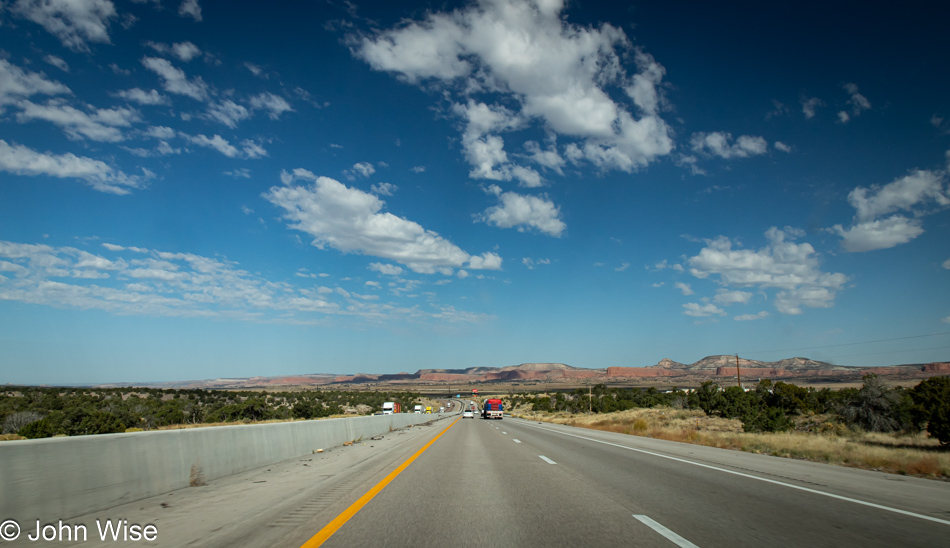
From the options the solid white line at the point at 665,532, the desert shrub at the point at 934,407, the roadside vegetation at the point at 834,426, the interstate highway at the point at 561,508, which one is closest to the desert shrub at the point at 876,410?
the roadside vegetation at the point at 834,426

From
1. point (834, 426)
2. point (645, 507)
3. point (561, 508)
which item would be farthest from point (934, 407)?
point (561, 508)

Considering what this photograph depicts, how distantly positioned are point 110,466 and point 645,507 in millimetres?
7062

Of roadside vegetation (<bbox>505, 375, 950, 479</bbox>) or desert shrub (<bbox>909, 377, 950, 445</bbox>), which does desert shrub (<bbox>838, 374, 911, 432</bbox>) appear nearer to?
roadside vegetation (<bbox>505, 375, 950, 479</bbox>)

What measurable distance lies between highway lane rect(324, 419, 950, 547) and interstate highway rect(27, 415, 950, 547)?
0.02 meters

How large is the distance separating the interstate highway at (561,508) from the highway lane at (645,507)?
0.02 metres

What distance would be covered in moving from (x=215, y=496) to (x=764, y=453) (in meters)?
16.9

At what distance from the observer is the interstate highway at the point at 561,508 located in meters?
5.51

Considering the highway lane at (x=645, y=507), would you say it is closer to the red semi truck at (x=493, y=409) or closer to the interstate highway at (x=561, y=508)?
the interstate highway at (x=561, y=508)

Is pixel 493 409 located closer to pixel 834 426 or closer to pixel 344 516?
pixel 834 426

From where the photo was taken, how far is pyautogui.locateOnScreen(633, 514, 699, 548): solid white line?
5.16 m

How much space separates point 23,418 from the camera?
3109 cm

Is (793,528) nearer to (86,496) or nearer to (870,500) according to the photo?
(870,500)

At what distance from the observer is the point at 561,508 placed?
716cm

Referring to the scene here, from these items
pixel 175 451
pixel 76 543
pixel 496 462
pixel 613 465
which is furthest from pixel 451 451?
pixel 76 543
